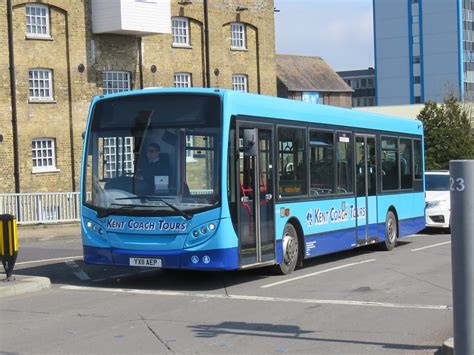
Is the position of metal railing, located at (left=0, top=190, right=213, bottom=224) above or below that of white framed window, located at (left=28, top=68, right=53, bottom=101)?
below

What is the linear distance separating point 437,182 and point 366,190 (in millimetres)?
7998

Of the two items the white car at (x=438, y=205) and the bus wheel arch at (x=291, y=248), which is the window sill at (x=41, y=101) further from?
the bus wheel arch at (x=291, y=248)

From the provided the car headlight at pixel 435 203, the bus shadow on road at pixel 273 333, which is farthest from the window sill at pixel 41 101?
the bus shadow on road at pixel 273 333

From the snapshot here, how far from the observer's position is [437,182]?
74.1 feet

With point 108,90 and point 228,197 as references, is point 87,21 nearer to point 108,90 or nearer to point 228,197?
point 108,90

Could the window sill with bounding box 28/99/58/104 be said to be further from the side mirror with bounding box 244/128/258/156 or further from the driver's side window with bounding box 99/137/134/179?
the side mirror with bounding box 244/128/258/156

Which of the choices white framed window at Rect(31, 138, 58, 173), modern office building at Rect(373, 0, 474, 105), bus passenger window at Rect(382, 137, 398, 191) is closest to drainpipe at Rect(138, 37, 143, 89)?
white framed window at Rect(31, 138, 58, 173)

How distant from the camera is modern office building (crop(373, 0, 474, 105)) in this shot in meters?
97.7

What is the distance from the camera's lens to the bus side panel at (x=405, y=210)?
53.1 feet

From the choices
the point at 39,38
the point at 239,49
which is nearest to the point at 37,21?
the point at 39,38

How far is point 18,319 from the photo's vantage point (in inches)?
349

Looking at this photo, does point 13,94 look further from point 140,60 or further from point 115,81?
point 140,60

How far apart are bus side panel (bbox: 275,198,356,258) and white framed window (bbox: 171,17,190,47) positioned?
22669 millimetres

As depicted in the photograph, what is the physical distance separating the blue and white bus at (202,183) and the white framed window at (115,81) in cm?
2088
